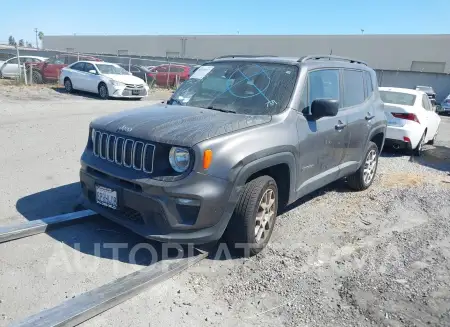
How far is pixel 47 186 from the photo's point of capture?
5.54 metres

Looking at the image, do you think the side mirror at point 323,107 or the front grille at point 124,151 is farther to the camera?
the side mirror at point 323,107

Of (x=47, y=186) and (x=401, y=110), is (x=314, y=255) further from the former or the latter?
(x=401, y=110)

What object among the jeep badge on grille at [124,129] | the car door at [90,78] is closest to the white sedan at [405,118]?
the jeep badge on grille at [124,129]

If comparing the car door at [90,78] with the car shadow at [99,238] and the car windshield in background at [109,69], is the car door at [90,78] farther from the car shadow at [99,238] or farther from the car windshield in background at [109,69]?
the car shadow at [99,238]

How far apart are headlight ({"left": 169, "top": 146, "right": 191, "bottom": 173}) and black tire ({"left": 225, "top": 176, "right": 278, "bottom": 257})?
0.62m

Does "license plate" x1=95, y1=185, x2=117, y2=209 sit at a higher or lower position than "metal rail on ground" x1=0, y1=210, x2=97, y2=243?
higher

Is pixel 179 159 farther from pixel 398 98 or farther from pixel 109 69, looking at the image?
pixel 109 69

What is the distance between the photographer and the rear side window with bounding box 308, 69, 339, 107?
4649mm

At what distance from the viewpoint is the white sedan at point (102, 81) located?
1662 centimetres

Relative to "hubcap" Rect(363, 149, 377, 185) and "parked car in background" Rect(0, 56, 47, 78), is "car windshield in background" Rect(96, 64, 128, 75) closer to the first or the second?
"parked car in background" Rect(0, 56, 47, 78)

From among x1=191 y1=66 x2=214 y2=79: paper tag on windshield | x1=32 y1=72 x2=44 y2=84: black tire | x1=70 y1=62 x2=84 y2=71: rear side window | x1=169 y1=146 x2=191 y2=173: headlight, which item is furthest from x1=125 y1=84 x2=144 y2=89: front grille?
x1=169 y1=146 x2=191 y2=173: headlight

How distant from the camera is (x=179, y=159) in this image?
3518mm

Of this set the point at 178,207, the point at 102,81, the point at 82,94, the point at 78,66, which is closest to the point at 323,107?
the point at 178,207

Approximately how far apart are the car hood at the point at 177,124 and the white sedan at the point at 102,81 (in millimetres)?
12873
